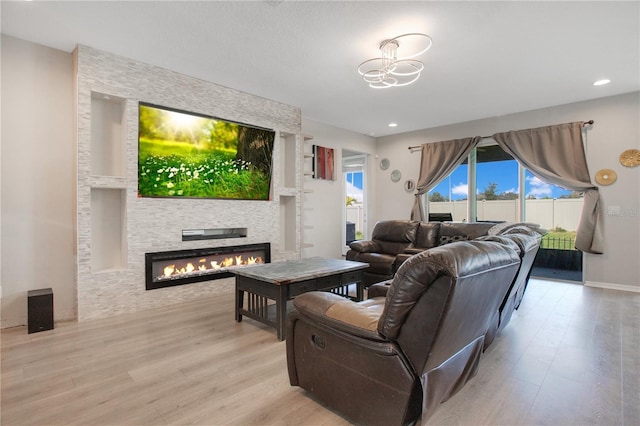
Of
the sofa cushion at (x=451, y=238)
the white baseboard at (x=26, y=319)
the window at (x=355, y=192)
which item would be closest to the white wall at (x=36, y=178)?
the white baseboard at (x=26, y=319)

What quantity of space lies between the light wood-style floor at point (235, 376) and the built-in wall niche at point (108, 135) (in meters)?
1.71

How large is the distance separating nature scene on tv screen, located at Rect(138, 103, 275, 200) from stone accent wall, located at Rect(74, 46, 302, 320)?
0.34ft

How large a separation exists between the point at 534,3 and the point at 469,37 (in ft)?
1.93

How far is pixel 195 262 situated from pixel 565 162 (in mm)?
5870

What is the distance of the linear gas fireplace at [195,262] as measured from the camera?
12.6ft

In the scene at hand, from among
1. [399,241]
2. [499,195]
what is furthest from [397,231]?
[499,195]

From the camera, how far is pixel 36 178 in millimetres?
3262

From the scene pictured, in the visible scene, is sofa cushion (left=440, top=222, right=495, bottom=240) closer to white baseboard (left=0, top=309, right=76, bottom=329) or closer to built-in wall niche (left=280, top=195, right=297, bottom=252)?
built-in wall niche (left=280, top=195, right=297, bottom=252)

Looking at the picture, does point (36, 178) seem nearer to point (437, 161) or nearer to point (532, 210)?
point (437, 161)

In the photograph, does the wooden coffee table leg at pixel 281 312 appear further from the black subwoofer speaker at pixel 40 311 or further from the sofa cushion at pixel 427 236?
the sofa cushion at pixel 427 236

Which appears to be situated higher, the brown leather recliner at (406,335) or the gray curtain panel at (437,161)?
the gray curtain panel at (437,161)

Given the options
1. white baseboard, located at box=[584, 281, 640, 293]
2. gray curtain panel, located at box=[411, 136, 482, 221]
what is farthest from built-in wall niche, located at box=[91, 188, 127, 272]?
white baseboard, located at box=[584, 281, 640, 293]

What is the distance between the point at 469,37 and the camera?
312 centimetres

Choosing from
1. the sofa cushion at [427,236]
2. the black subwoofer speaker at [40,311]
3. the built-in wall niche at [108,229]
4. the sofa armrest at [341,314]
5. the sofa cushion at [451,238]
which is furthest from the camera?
the sofa cushion at [427,236]
